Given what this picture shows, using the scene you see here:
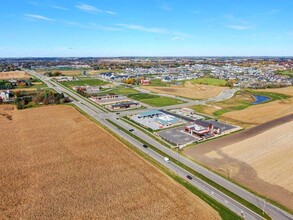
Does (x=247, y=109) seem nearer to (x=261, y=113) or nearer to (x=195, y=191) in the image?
(x=261, y=113)

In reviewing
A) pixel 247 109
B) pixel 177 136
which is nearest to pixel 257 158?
→ pixel 177 136

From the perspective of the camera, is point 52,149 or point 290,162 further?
point 52,149

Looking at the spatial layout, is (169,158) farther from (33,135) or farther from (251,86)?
(251,86)

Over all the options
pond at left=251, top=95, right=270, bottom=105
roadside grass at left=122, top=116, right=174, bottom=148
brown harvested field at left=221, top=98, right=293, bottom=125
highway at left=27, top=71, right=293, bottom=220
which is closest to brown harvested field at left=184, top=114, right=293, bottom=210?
highway at left=27, top=71, right=293, bottom=220

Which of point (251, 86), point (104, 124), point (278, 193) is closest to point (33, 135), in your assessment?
point (104, 124)

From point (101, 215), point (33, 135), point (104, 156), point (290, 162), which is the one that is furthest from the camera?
point (33, 135)

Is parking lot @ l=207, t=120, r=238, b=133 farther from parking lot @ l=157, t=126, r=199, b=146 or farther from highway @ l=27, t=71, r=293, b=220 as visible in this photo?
highway @ l=27, t=71, r=293, b=220

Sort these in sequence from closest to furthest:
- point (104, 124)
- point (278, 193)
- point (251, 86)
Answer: point (278, 193)
point (104, 124)
point (251, 86)
